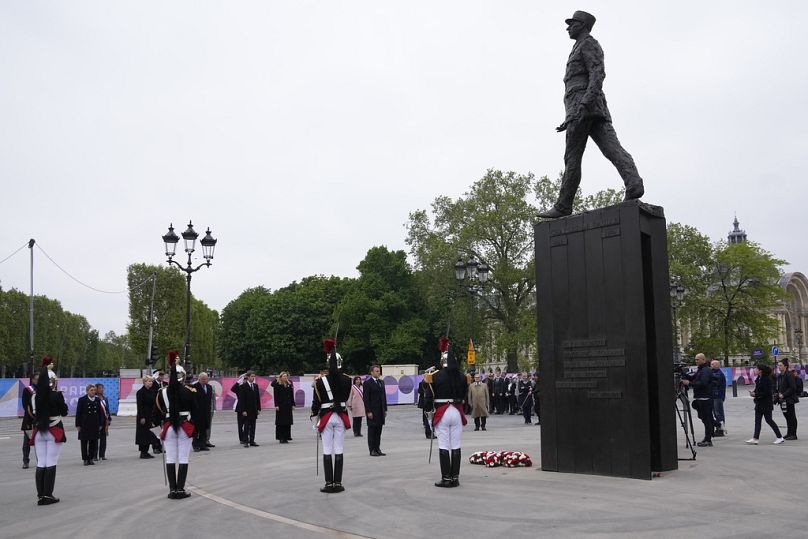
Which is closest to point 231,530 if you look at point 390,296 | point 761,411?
point 761,411

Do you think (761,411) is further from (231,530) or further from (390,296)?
(390,296)

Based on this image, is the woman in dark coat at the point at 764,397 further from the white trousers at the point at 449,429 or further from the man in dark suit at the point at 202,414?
the man in dark suit at the point at 202,414

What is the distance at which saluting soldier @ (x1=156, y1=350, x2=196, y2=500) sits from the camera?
34.7 feet

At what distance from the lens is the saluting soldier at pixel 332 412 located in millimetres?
10750

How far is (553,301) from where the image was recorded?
12.3 metres

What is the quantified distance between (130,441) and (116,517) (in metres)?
14.4

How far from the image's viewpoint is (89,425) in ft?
54.0

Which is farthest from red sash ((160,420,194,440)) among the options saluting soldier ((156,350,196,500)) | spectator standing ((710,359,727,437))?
spectator standing ((710,359,727,437))

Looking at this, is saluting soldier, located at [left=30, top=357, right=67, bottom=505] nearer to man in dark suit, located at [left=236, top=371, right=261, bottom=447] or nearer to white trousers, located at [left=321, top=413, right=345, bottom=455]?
white trousers, located at [left=321, top=413, right=345, bottom=455]

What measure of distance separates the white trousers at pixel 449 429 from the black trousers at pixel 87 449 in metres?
9.60

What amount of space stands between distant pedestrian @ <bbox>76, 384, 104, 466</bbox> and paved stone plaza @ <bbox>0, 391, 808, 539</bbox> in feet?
2.86

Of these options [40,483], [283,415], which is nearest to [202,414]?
[283,415]

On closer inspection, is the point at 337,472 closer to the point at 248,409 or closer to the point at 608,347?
the point at 608,347

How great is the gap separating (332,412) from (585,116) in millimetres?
6643
